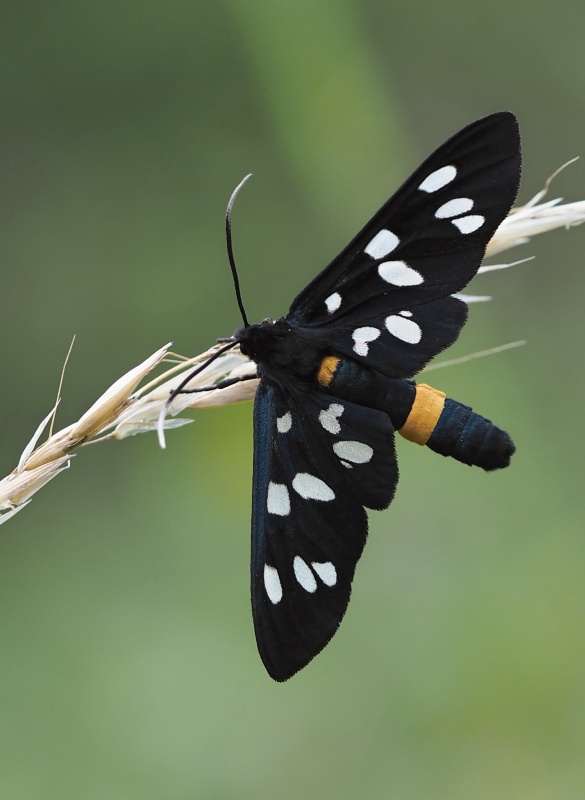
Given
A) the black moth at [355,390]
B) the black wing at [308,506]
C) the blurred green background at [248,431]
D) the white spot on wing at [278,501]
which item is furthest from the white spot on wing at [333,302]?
the blurred green background at [248,431]

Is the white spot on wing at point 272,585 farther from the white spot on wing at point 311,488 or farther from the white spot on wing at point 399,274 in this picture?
the white spot on wing at point 399,274

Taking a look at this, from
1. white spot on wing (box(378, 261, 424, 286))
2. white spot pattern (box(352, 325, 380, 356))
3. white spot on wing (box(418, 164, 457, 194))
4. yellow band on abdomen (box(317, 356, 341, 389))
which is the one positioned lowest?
yellow band on abdomen (box(317, 356, 341, 389))

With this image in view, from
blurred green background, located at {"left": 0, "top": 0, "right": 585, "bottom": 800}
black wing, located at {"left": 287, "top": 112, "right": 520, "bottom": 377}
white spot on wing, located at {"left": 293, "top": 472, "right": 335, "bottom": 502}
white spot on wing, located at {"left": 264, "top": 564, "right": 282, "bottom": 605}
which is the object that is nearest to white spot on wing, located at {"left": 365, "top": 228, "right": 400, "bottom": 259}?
black wing, located at {"left": 287, "top": 112, "right": 520, "bottom": 377}

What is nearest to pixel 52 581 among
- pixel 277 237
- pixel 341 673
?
pixel 341 673

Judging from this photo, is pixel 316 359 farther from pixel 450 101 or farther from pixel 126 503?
pixel 450 101

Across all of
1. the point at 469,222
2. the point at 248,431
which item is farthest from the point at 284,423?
the point at 248,431

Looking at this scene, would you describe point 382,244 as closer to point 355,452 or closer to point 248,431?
point 355,452

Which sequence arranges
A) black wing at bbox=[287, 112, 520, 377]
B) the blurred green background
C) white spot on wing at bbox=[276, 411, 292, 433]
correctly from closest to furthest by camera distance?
black wing at bbox=[287, 112, 520, 377]
white spot on wing at bbox=[276, 411, 292, 433]
the blurred green background

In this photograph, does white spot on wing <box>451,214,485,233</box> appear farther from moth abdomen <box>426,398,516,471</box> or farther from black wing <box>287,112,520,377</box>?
moth abdomen <box>426,398,516,471</box>
